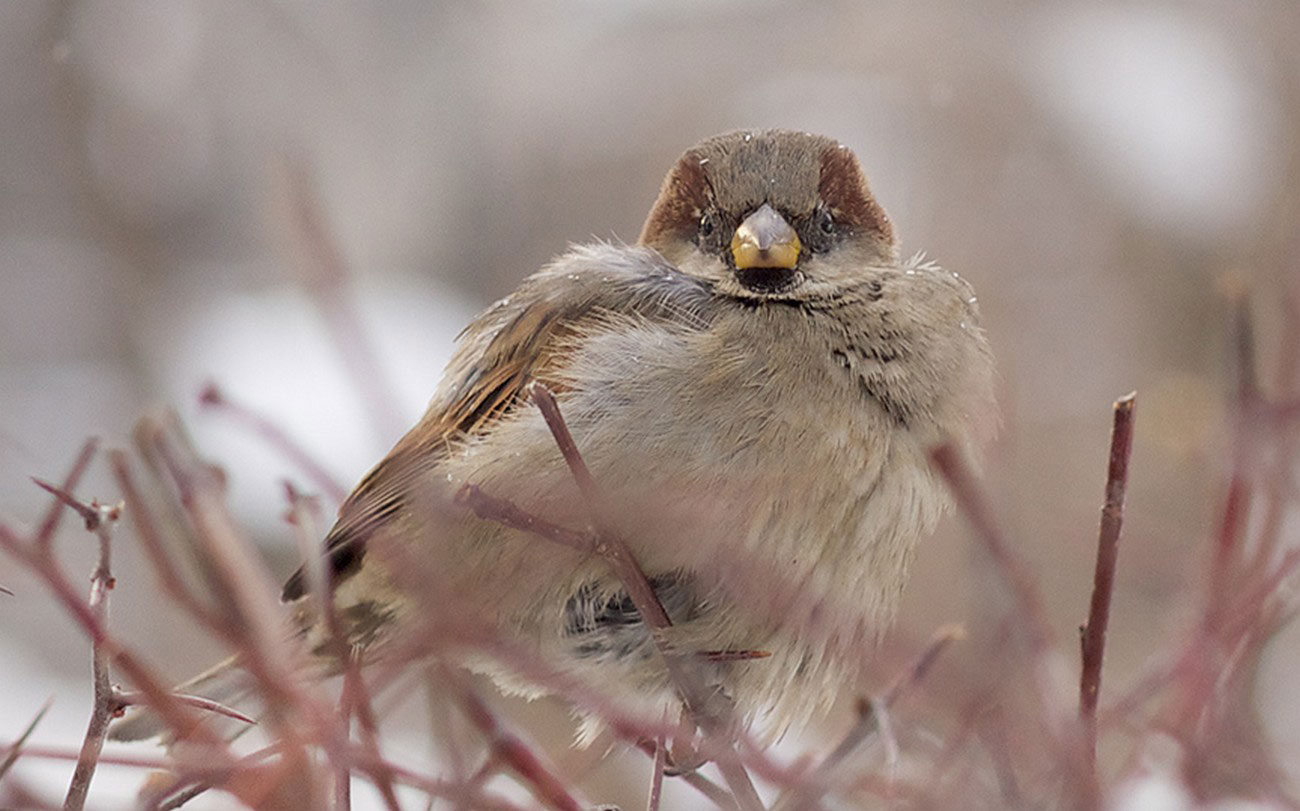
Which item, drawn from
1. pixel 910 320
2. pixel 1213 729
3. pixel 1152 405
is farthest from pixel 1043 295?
pixel 1213 729

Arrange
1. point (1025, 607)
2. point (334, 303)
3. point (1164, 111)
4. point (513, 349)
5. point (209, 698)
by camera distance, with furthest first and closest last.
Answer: point (1164, 111)
point (513, 349)
point (209, 698)
point (334, 303)
point (1025, 607)

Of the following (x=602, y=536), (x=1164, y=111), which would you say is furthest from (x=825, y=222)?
(x=1164, y=111)

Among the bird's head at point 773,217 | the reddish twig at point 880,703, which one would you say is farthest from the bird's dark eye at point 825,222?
the reddish twig at point 880,703

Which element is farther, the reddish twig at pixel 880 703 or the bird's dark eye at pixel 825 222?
the bird's dark eye at pixel 825 222

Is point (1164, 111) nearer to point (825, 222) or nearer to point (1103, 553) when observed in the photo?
point (825, 222)

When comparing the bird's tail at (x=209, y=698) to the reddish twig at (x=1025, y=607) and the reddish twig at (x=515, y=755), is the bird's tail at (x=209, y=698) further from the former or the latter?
the reddish twig at (x=1025, y=607)

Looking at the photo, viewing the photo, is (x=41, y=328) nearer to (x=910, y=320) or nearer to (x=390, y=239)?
(x=390, y=239)

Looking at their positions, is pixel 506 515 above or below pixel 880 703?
above
